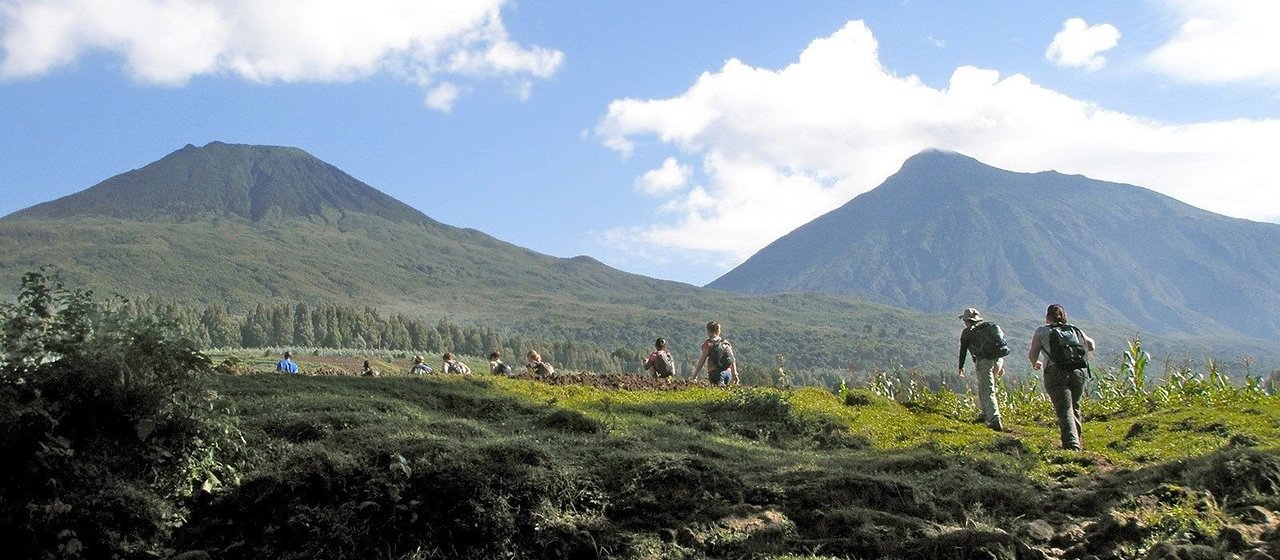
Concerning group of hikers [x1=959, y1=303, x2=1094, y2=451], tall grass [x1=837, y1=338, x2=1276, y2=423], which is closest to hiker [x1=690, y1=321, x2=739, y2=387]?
tall grass [x1=837, y1=338, x2=1276, y2=423]

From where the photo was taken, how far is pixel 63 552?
286 inches

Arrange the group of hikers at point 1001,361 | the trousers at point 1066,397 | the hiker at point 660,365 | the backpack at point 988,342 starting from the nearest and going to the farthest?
the trousers at point 1066,397 → the group of hikers at point 1001,361 → the backpack at point 988,342 → the hiker at point 660,365

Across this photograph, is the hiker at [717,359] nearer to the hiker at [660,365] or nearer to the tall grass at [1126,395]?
the hiker at [660,365]

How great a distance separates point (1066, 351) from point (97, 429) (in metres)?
11.1

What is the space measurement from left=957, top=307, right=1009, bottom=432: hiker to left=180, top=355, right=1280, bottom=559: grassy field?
3430 mm

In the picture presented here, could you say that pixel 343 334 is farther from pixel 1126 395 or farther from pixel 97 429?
pixel 97 429

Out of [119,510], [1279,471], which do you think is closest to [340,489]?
[119,510]

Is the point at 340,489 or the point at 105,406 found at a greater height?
the point at 105,406

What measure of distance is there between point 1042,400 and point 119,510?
705 inches

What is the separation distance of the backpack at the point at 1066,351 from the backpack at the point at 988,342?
1.70 metres

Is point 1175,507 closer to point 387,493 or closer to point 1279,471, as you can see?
point 1279,471

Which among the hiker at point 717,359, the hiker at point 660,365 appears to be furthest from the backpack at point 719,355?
the hiker at point 660,365

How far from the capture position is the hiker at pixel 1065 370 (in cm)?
1277

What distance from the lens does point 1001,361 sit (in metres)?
16.3
